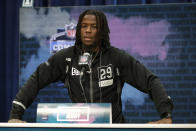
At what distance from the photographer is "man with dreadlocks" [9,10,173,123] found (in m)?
1.73

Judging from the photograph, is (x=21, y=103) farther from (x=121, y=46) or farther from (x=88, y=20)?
(x=121, y=46)

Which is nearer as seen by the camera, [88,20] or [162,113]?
[162,113]

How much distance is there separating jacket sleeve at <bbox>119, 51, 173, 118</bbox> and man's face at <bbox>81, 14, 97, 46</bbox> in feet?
0.57

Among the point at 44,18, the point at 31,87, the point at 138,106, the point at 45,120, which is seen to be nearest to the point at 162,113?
the point at 45,120

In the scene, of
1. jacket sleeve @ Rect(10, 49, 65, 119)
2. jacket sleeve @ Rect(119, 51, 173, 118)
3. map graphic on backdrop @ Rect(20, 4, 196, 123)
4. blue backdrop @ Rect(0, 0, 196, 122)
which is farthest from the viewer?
blue backdrop @ Rect(0, 0, 196, 122)

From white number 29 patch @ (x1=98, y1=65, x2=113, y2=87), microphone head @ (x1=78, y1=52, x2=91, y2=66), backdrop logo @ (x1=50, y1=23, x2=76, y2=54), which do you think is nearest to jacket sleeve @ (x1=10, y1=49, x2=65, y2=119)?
microphone head @ (x1=78, y1=52, x2=91, y2=66)

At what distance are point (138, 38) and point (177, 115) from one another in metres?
0.74

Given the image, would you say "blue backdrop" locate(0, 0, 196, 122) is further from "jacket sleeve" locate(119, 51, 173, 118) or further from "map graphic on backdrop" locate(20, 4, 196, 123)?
"jacket sleeve" locate(119, 51, 173, 118)

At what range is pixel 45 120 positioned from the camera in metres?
1.32

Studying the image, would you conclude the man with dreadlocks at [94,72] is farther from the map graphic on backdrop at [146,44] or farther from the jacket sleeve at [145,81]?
the map graphic on backdrop at [146,44]

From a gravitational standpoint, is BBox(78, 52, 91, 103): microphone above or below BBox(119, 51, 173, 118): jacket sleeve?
above

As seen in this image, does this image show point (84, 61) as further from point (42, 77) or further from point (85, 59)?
point (42, 77)

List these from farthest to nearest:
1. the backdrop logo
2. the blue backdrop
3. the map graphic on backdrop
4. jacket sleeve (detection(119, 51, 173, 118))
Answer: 1. the blue backdrop
2. the backdrop logo
3. the map graphic on backdrop
4. jacket sleeve (detection(119, 51, 173, 118))

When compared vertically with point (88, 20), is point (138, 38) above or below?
below
